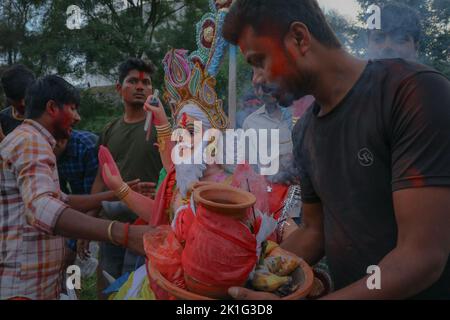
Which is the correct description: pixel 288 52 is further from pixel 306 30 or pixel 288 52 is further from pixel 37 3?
pixel 37 3

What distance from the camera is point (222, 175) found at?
1677mm

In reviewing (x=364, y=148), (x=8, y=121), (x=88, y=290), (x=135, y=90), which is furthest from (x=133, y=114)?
(x=364, y=148)

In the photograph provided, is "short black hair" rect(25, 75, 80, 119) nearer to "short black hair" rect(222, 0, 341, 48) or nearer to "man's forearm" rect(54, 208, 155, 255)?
"man's forearm" rect(54, 208, 155, 255)

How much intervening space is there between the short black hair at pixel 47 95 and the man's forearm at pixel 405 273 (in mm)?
1307

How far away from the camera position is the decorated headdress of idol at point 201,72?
1679mm

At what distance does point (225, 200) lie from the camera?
3.60 ft

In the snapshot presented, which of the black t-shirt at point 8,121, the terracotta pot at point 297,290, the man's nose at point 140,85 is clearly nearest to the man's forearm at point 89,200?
the man's nose at point 140,85

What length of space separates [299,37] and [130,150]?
3.89 feet

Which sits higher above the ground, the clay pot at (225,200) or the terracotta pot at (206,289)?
the clay pot at (225,200)

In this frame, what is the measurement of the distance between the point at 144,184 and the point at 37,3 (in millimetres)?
938

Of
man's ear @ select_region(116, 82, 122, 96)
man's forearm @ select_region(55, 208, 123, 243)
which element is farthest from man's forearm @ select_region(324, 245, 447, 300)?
man's ear @ select_region(116, 82, 122, 96)

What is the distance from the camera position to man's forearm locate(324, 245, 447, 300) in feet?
2.98

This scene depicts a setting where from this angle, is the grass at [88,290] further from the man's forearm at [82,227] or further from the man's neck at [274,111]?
the man's neck at [274,111]

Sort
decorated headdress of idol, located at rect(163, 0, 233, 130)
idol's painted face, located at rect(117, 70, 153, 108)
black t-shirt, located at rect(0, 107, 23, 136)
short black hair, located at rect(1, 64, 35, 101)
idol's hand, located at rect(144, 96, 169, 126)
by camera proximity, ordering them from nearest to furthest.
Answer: decorated headdress of idol, located at rect(163, 0, 233, 130)
idol's hand, located at rect(144, 96, 169, 126)
idol's painted face, located at rect(117, 70, 153, 108)
short black hair, located at rect(1, 64, 35, 101)
black t-shirt, located at rect(0, 107, 23, 136)
